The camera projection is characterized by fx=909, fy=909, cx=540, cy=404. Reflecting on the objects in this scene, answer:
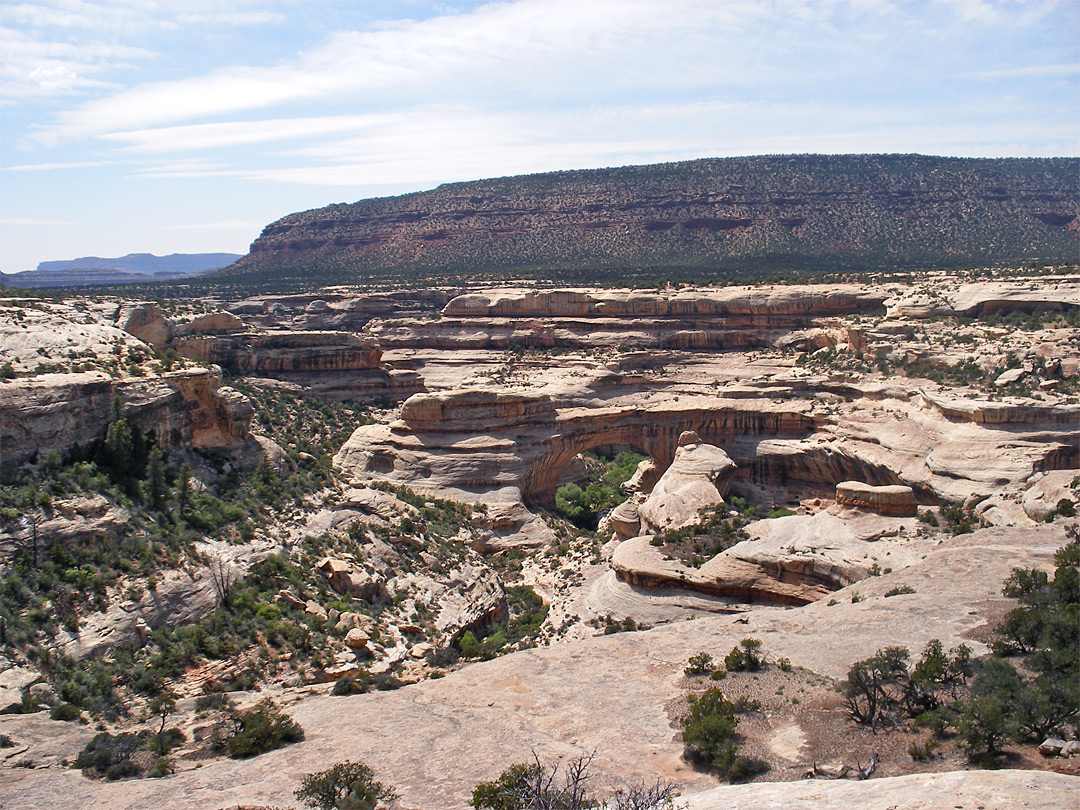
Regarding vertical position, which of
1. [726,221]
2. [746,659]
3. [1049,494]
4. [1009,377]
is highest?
[726,221]

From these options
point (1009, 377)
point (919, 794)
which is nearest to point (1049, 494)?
point (1009, 377)

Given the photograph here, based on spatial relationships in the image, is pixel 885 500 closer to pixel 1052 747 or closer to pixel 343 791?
pixel 1052 747

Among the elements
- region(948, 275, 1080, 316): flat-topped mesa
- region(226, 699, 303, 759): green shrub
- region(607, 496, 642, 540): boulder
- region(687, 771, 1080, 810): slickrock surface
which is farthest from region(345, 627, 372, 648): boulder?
region(948, 275, 1080, 316): flat-topped mesa

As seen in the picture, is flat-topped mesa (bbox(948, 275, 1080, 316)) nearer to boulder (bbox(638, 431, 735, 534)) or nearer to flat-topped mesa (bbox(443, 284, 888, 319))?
flat-topped mesa (bbox(443, 284, 888, 319))

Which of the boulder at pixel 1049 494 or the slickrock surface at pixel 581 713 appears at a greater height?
the boulder at pixel 1049 494

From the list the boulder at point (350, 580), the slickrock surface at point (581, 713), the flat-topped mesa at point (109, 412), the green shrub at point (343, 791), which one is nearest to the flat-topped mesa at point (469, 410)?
the flat-topped mesa at point (109, 412)

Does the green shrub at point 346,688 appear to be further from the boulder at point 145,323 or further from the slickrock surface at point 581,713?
the boulder at point 145,323

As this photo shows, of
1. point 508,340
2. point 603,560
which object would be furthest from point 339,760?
point 508,340
